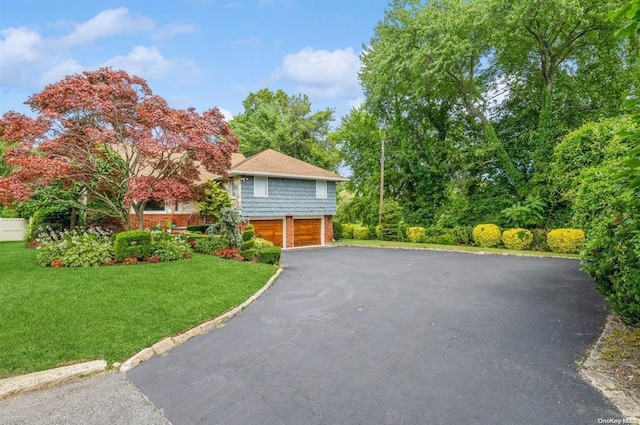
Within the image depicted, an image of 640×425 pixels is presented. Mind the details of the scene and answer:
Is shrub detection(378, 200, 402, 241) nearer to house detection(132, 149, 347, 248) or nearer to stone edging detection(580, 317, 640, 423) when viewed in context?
house detection(132, 149, 347, 248)

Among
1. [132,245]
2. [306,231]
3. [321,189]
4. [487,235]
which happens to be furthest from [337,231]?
[132,245]

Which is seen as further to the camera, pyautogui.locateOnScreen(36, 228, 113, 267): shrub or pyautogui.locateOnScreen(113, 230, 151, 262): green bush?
pyautogui.locateOnScreen(113, 230, 151, 262): green bush

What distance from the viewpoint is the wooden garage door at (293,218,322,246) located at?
19672 mm

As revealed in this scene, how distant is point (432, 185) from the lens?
22.8 m

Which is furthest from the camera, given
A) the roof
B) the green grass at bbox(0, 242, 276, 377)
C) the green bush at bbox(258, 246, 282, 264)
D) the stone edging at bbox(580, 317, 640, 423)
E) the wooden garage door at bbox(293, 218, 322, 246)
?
the wooden garage door at bbox(293, 218, 322, 246)

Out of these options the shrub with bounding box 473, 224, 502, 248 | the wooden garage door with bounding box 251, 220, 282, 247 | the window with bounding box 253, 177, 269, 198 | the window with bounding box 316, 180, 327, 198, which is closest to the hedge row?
the shrub with bounding box 473, 224, 502, 248

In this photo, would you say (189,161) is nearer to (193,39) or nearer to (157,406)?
(193,39)

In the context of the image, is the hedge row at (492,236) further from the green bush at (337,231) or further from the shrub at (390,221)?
the shrub at (390,221)

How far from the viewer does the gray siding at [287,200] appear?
17.4 m

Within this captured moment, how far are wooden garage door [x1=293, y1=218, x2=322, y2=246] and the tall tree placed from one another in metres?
10.7

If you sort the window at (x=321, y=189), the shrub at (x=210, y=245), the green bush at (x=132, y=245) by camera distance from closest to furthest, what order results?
1. the green bush at (x=132, y=245)
2. the shrub at (x=210, y=245)
3. the window at (x=321, y=189)

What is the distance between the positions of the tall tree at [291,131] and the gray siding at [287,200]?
10128 millimetres

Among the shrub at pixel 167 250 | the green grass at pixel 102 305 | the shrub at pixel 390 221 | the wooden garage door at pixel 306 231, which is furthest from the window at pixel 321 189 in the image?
the green grass at pixel 102 305

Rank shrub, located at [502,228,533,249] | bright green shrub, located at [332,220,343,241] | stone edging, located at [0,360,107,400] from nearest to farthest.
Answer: stone edging, located at [0,360,107,400] → shrub, located at [502,228,533,249] → bright green shrub, located at [332,220,343,241]
